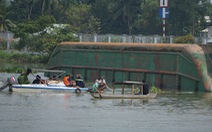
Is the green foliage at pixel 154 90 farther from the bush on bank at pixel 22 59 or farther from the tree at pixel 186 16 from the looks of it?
the tree at pixel 186 16

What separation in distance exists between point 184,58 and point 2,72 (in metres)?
22.8

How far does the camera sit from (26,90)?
52688 millimetres

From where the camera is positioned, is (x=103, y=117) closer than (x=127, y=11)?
Yes

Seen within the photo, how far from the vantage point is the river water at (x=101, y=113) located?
3769 cm

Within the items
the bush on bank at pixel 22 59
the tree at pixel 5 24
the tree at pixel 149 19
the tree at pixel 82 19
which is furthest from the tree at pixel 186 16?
the bush on bank at pixel 22 59

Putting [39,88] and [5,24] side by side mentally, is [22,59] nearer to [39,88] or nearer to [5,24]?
[5,24]

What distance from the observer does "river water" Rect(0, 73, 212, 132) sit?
3769cm

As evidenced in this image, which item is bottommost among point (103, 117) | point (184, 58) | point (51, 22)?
point (103, 117)

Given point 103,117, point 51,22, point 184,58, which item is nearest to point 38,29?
point 51,22

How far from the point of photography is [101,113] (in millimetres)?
43406

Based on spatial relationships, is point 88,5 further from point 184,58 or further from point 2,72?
point 184,58

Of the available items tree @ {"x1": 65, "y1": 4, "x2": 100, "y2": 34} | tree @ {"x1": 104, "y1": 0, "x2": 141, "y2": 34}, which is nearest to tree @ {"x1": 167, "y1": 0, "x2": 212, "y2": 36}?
tree @ {"x1": 104, "y1": 0, "x2": 141, "y2": 34}

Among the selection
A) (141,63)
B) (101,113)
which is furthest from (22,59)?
(101,113)

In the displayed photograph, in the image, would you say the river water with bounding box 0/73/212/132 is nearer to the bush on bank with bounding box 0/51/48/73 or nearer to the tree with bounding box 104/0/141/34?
the bush on bank with bounding box 0/51/48/73
